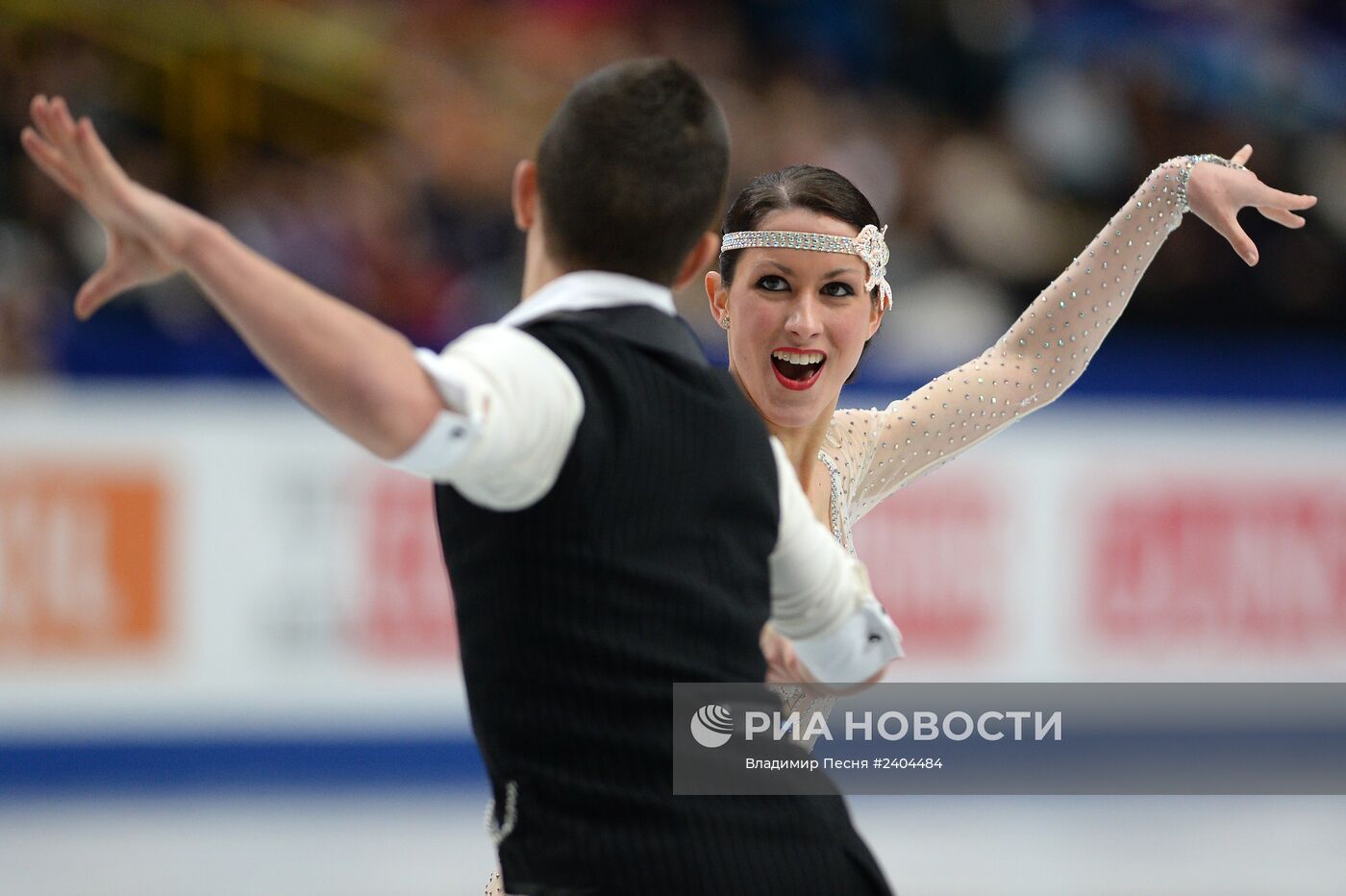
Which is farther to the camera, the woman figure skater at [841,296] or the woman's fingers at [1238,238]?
the woman figure skater at [841,296]

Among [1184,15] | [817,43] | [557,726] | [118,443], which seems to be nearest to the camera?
[557,726]

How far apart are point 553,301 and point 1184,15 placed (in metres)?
8.44

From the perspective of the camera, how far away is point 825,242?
2.52 metres

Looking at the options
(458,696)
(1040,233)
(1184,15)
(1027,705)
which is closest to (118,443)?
(458,696)

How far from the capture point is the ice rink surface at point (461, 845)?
5188 millimetres

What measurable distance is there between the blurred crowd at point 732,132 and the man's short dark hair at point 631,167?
478 cm

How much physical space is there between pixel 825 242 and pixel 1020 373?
473 millimetres

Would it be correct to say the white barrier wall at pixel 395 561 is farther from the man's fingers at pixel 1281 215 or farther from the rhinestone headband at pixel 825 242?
the man's fingers at pixel 1281 215

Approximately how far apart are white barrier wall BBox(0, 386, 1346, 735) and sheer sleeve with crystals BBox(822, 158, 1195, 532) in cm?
355

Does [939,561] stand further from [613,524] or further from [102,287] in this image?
[102,287]

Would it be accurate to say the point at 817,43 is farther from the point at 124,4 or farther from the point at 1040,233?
the point at 124,4

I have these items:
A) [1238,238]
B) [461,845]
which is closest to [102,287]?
[1238,238]

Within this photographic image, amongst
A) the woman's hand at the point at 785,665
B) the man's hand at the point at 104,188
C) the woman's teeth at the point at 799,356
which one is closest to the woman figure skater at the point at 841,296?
the woman's teeth at the point at 799,356

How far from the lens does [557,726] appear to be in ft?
5.36
